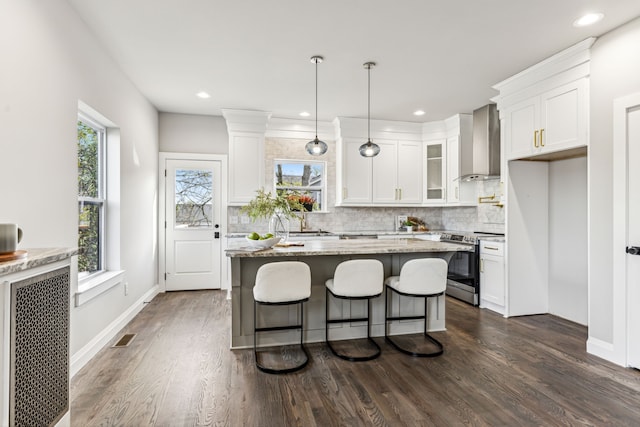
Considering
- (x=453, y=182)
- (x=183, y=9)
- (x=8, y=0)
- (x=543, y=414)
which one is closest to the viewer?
(x=8, y=0)

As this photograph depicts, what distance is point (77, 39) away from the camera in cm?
264

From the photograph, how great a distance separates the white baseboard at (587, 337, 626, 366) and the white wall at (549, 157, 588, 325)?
3.01ft

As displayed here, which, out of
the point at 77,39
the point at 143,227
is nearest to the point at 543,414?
the point at 77,39

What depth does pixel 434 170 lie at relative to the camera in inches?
226

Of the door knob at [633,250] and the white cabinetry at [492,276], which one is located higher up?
the door knob at [633,250]

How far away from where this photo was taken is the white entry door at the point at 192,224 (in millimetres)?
5227

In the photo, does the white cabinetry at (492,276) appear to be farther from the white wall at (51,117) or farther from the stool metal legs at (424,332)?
the white wall at (51,117)

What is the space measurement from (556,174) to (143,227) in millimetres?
5124

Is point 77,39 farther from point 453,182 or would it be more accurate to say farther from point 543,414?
point 453,182

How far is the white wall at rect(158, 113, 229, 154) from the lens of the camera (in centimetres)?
525

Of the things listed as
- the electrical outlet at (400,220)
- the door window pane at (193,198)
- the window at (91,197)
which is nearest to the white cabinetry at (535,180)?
the electrical outlet at (400,220)

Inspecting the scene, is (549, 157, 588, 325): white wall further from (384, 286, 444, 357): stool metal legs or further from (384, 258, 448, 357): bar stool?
(384, 258, 448, 357): bar stool

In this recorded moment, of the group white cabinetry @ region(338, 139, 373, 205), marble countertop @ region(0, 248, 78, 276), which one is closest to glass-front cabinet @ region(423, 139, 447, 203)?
white cabinetry @ region(338, 139, 373, 205)

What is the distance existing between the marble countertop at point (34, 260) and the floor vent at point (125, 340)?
5.71ft
